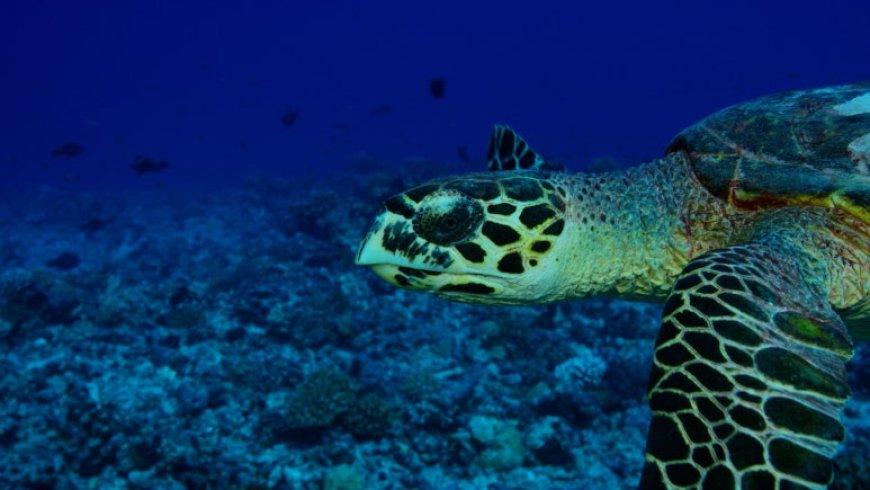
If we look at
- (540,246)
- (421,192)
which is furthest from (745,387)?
(421,192)

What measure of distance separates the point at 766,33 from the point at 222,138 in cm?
10323

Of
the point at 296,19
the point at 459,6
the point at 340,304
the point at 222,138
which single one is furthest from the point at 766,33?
the point at 340,304

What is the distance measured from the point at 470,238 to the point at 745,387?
982mm

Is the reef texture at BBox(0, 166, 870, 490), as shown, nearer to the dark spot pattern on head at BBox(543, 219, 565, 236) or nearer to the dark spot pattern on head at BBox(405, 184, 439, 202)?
the dark spot pattern on head at BBox(543, 219, 565, 236)

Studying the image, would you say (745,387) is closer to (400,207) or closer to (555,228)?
(555,228)

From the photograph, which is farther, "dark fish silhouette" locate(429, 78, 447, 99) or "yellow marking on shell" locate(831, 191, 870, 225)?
"dark fish silhouette" locate(429, 78, 447, 99)

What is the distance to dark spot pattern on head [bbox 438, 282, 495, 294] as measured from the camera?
190 centimetres

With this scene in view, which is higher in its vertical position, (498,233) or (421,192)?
(421,192)

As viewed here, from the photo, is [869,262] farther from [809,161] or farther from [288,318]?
[288,318]

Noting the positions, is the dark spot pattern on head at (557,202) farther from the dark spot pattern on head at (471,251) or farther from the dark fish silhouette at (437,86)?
the dark fish silhouette at (437,86)

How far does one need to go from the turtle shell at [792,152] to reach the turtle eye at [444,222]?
1102 millimetres

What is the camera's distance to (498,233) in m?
1.86

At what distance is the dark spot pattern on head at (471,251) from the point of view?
184 cm

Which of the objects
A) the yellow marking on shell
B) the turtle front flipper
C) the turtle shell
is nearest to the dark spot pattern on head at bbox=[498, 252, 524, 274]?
the turtle front flipper
